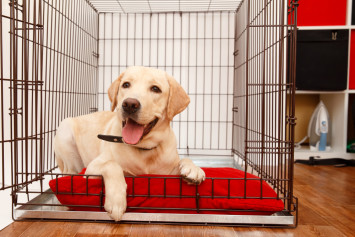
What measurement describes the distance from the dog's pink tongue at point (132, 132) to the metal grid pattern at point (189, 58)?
1957 millimetres

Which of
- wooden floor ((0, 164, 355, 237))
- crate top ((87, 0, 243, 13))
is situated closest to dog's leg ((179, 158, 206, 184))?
wooden floor ((0, 164, 355, 237))

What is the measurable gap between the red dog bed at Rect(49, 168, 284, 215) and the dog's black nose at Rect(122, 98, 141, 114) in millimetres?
358

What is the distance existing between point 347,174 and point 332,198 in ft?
3.10

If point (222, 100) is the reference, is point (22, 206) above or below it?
below

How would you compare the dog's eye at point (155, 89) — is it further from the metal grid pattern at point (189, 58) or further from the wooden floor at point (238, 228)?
the metal grid pattern at point (189, 58)

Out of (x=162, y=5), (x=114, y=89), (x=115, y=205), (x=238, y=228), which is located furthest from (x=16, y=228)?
(x=162, y=5)

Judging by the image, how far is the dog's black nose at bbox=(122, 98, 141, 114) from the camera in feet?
A: 4.86

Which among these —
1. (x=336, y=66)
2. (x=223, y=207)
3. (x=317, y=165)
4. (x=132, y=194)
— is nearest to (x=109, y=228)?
(x=132, y=194)

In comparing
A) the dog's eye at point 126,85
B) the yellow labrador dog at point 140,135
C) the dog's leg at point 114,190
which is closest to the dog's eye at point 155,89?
the yellow labrador dog at point 140,135

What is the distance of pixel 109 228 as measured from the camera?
1500 mm

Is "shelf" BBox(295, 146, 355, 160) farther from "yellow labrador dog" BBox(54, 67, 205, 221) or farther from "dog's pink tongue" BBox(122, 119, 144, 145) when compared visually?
"dog's pink tongue" BBox(122, 119, 144, 145)

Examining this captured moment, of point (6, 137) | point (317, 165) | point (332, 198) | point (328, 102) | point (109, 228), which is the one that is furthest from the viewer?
point (328, 102)

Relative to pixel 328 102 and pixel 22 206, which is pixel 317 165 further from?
pixel 22 206

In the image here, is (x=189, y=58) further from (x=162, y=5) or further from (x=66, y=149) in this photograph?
(x=66, y=149)
